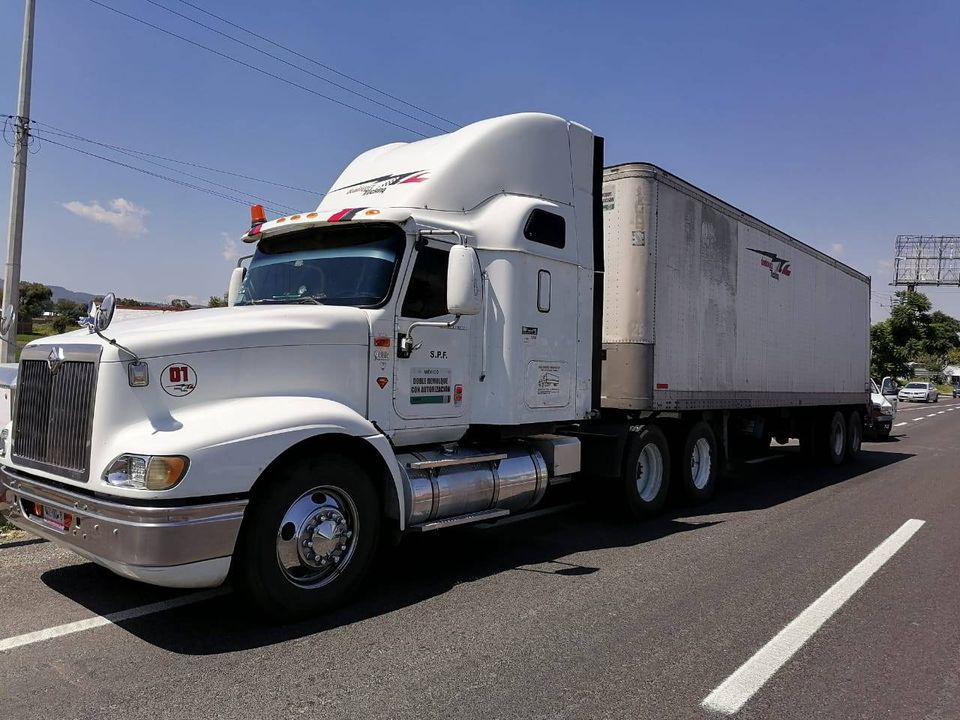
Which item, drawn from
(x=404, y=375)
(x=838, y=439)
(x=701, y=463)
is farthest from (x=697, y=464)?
(x=838, y=439)

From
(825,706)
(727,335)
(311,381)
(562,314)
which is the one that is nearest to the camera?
(825,706)

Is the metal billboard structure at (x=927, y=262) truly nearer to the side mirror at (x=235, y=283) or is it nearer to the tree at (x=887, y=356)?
the tree at (x=887, y=356)

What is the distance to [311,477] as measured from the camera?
175 inches

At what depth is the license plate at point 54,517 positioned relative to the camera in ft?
13.9

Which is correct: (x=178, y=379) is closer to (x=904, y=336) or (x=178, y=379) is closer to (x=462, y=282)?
(x=462, y=282)

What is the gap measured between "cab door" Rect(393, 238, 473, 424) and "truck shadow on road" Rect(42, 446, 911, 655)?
1208 millimetres

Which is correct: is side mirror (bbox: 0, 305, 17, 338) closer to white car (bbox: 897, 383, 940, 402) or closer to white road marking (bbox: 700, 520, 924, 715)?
white road marking (bbox: 700, 520, 924, 715)

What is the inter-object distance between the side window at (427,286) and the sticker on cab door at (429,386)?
17.1 inches

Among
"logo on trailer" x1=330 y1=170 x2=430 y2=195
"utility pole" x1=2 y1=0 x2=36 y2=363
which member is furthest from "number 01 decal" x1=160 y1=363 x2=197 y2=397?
"utility pole" x1=2 y1=0 x2=36 y2=363

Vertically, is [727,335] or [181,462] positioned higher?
[727,335]

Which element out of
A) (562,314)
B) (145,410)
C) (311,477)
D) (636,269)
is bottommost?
(311,477)

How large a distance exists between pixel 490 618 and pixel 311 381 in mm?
1929

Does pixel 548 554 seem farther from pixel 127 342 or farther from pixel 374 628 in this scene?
pixel 127 342

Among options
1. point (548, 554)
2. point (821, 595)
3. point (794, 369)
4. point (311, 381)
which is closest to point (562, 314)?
point (548, 554)
